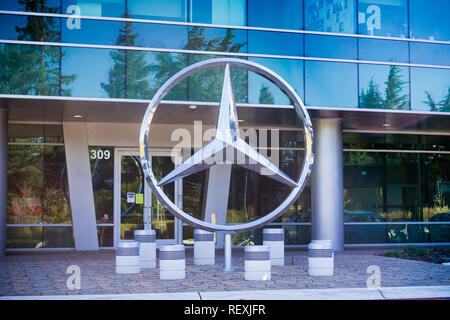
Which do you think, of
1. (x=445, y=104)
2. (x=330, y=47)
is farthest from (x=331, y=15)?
(x=445, y=104)

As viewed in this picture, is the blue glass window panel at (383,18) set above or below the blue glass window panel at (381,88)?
above

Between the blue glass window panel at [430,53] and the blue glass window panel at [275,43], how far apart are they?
3982 millimetres

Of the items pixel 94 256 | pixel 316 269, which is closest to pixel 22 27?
pixel 94 256

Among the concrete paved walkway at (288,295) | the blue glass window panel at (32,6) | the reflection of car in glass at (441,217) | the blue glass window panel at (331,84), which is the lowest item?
the concrete paved walkway at (288,295)

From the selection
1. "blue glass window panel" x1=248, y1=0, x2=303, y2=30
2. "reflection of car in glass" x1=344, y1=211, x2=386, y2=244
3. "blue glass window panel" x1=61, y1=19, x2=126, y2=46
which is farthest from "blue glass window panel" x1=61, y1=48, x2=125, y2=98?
"reflection of car in glass" x1=344, y1=211, x2=386, y2=244

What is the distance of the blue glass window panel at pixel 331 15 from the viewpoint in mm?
19547

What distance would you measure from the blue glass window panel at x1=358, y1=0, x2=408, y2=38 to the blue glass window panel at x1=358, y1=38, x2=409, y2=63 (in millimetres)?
317

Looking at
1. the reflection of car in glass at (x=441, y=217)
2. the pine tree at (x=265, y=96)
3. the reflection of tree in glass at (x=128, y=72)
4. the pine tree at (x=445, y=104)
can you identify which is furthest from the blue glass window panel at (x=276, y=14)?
the reflection of car in glass at (x=441, y=217)

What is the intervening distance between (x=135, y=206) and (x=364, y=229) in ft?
29.6

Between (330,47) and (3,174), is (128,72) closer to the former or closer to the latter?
(3,174)

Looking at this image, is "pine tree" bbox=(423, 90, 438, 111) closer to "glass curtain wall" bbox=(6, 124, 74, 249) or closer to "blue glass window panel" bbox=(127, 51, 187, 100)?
"blue glass window panel" bbox=(127, 51, 187, 100)

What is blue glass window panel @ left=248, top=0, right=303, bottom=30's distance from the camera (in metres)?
19.1

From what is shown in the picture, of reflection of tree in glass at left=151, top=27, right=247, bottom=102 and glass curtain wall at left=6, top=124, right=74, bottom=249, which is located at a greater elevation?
reflection of tree in glass at left=151, top=27, right=247, bottom=102

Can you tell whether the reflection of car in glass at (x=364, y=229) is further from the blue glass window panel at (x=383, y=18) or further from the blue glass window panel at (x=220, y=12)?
the blue glass window panel at (x=220, y=12)
